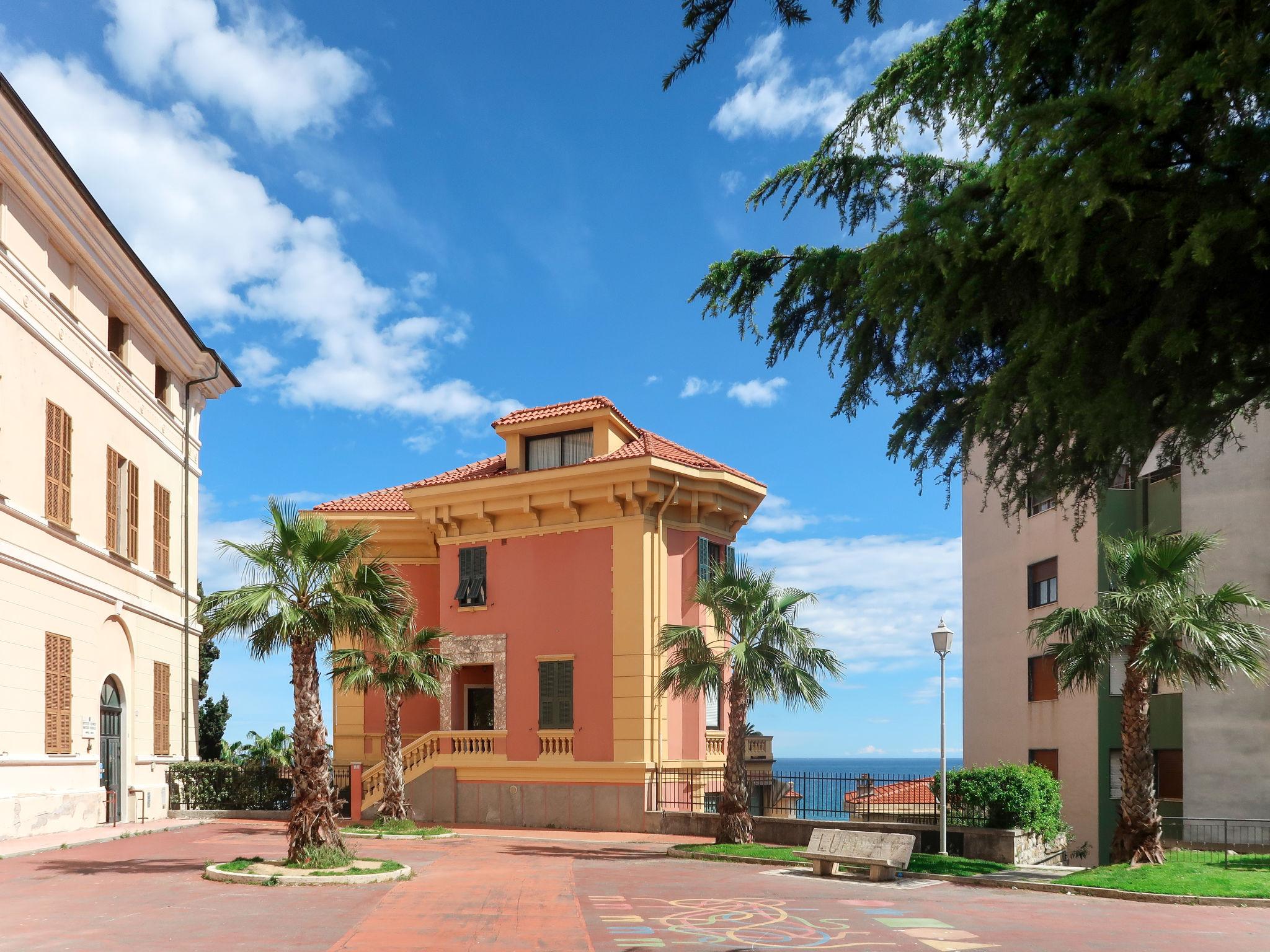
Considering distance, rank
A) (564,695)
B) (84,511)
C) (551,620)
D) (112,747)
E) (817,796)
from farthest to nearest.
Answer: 1. (551,620)
2. (564,695)
3. (112,747)
4. (817,796)
5. (84,511)

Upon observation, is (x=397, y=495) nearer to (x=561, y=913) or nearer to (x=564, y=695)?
(x=564, y=695)

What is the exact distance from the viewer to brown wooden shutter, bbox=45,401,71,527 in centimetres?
2381

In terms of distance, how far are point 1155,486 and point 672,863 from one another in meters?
20.0

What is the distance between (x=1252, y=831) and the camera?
30.4m

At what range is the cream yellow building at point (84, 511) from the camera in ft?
72.2

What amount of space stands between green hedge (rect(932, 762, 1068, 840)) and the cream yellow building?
18.0 metres

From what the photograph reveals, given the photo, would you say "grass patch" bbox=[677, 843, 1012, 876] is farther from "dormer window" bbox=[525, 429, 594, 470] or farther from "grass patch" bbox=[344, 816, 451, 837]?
"dormer window" bbox=[525, 429, 594, 470]

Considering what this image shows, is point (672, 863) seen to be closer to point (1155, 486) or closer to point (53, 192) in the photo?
point (53, 192)

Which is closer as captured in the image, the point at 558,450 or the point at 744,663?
the point at 744,663

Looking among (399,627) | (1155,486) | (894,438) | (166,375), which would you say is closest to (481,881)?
(399,627)

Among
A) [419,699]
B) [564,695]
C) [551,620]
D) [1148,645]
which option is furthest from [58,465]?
[1148,645]

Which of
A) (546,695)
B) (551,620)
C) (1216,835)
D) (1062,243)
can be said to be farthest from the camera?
(551,620)

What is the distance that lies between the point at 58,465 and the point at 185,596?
10.1 meters

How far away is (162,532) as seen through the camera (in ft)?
104
